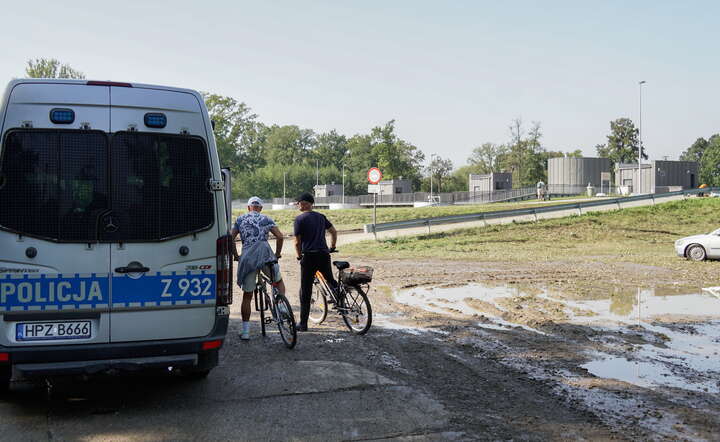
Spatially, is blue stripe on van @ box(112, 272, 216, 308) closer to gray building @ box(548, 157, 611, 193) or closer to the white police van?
the white police van

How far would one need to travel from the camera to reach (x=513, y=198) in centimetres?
7625

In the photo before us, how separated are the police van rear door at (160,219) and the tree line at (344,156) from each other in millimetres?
78681

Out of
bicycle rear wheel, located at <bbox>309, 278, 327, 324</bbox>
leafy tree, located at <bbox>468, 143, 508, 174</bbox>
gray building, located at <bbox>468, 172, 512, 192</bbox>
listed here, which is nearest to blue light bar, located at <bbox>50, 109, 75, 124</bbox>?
bicycle rear wheel, located at <bbox>309, 278, 327, 324</bbox>

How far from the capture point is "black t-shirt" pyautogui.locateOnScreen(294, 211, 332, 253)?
9430mm

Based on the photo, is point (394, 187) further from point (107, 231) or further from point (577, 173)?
point (107, 231)

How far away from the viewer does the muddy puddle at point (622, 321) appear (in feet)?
23.8

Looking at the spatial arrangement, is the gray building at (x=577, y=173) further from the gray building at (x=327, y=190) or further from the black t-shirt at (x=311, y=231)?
the black t-shirt at (x=311, y=231)

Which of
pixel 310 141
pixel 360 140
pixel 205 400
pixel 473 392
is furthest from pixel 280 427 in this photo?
pixel 310 141

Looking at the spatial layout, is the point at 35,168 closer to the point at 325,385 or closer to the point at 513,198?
the point at 325,385

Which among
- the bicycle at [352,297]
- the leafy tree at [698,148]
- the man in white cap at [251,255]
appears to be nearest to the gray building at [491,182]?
the bicycle at [352,297]

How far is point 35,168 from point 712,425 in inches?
228

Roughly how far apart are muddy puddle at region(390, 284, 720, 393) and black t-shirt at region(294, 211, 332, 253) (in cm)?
183

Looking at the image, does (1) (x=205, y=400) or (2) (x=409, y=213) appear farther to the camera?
(2) (x=409, y=213)

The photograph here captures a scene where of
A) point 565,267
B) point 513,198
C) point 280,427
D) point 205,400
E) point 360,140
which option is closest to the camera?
point 280,427
